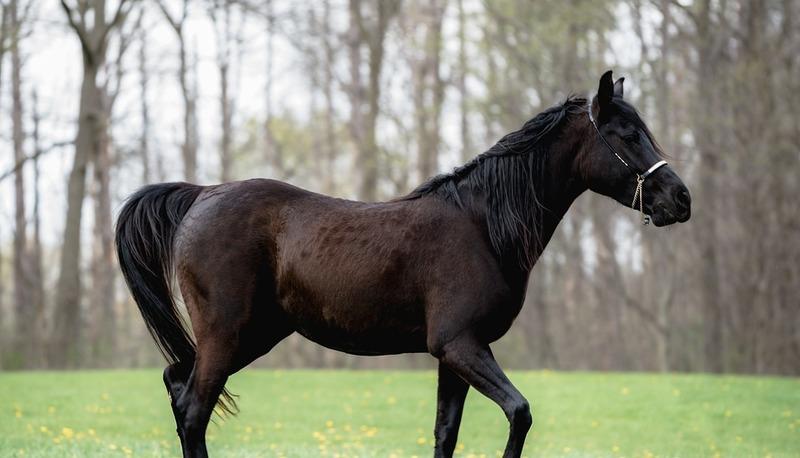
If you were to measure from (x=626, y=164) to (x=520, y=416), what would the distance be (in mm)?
1500

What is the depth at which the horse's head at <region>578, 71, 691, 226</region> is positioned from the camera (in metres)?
4.81

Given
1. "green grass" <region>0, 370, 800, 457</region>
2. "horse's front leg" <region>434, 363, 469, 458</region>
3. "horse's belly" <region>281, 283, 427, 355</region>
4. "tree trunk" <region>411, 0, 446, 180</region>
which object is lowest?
"green grass" <region>0, 370, 800, 457</region>

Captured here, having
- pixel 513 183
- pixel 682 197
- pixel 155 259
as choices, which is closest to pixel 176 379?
pixel 155 259

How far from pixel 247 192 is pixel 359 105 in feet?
69.0

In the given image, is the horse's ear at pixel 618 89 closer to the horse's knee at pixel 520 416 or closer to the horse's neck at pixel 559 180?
the horse's neck at pixel 559 180

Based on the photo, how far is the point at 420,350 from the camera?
16.7ft

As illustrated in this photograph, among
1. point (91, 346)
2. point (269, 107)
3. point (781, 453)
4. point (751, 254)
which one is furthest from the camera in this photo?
point (269, 107)

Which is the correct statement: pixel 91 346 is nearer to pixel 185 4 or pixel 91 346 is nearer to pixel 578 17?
pixel 185 4

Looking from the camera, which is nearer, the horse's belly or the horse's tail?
the horse's belly

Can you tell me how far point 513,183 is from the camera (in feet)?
16.5

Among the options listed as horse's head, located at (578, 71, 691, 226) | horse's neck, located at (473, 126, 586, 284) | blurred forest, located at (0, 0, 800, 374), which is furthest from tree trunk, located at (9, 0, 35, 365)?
horse's head, located at (578, 71, 691, 226)

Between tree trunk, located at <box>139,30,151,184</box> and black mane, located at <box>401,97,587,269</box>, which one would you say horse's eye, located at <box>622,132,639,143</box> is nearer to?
black mane, located at <box>401,97,587,269</box>

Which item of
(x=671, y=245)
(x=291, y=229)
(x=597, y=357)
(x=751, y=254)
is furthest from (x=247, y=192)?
(x=597, y=357)

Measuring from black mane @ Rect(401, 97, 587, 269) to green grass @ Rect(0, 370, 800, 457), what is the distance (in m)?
3.60
